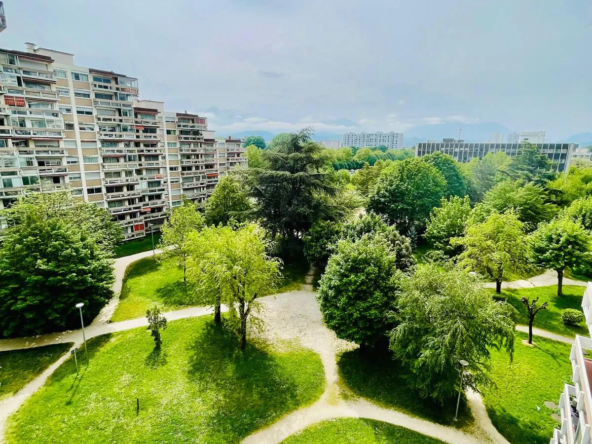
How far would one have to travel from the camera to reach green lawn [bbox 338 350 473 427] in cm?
1853

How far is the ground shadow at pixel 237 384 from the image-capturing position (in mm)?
17934

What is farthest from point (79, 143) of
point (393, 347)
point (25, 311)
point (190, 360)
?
point (393, 347)

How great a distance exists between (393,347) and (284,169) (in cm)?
2399

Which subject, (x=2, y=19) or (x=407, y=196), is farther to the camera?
(x=407, y=196)

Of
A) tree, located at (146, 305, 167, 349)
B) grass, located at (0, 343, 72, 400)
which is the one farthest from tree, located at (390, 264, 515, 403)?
grass, located at (0, 343, 72, 400)

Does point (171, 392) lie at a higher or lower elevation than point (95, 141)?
lower

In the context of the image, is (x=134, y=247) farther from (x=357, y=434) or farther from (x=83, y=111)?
(x=357, y=434)

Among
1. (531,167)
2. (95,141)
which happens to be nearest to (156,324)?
(95,141)

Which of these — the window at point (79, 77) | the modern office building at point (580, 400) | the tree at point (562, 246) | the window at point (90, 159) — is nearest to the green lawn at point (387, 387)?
the modern office building at point (580, 400)

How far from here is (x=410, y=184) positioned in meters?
47.5

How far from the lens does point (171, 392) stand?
65.0ft

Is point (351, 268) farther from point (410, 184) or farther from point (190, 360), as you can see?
point (410, 184)

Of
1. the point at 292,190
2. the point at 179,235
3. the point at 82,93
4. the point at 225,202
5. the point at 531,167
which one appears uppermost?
the point at 82,93

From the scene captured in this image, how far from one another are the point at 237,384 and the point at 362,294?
32.0ft
